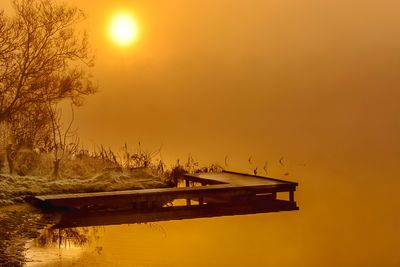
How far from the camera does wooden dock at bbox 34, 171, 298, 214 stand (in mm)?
6641

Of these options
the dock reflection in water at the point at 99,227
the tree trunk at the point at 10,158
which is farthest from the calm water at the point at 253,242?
the tree trunk at the point at 10,158

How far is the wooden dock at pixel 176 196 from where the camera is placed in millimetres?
6641

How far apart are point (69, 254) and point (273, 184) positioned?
2716 mm

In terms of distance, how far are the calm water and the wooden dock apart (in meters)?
0.33

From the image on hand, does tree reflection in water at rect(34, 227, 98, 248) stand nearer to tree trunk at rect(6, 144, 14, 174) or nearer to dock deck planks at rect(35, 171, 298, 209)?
dock deck planks at rect(35, 171, 298, 209)

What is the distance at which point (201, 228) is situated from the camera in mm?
6520

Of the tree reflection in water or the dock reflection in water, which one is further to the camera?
the tree reflection in water

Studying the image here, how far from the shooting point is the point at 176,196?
22.9 ft

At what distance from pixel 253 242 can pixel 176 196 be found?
1.10m

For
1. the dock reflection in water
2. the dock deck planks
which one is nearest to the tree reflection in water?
the dock reflection in water

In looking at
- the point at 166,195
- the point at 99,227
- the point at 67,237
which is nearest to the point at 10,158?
the point at 166,195

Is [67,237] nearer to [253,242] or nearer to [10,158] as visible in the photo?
[253,242]

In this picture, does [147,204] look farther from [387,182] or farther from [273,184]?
[387,182]

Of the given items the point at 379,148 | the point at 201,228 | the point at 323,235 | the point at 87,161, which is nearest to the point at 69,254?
the point at 201,228
